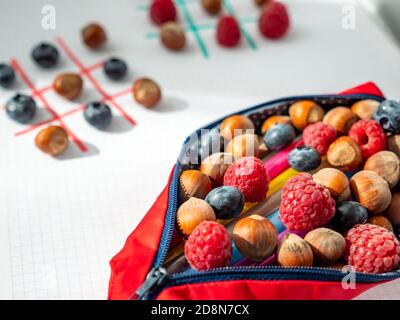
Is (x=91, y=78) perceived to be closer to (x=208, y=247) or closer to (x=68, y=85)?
(x=68, y=85)

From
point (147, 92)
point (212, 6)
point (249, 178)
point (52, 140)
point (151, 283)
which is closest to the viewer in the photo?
point (151, 283)

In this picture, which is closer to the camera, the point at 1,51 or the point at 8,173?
the point at 8,173

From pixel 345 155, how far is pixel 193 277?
316 millimetres

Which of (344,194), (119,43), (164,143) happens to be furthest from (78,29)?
(344,194)

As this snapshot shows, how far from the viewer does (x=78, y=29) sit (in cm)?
139

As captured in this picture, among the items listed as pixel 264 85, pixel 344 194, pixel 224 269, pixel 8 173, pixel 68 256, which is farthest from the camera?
pixel 264 85

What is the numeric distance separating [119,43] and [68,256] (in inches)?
23.8

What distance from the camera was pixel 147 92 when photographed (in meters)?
1.20

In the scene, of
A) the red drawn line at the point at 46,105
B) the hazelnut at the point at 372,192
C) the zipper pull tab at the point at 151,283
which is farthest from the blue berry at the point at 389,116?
the red drawn line at the point at 46,105

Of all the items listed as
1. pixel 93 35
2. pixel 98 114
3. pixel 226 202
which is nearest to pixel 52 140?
pixel 98 114

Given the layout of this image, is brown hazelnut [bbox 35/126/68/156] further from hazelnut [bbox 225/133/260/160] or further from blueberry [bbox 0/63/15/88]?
hazelnut [bbox 225/133/260/160]

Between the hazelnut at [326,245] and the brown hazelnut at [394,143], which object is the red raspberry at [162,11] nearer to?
the brown hazelnut at [394,143]

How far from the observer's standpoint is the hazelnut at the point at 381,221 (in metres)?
0.83

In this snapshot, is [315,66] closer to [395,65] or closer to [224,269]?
[395,65]
